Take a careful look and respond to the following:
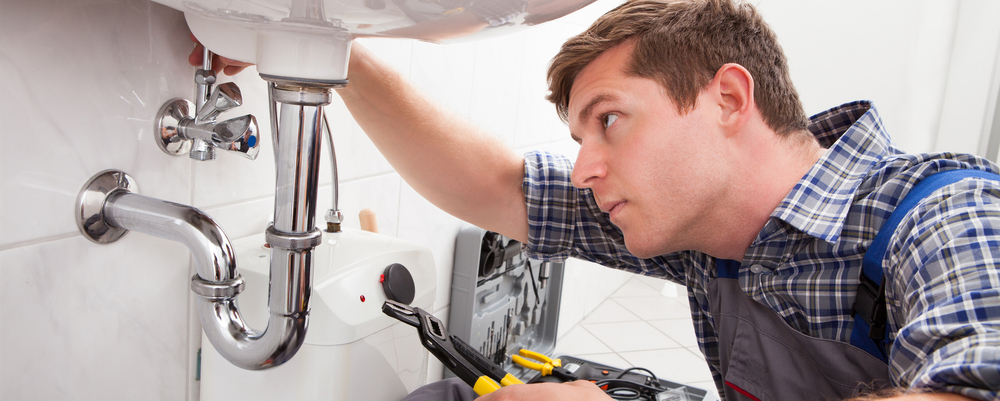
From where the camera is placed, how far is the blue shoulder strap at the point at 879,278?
699 millimetres

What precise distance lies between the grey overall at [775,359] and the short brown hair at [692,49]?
26cm

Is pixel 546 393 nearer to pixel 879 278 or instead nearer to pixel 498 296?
pixel 879 278

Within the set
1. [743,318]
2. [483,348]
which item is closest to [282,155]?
[743,318]

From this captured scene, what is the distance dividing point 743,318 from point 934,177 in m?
0.30

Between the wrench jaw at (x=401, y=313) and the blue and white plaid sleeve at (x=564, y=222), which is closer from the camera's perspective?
the wrench jaw at (x=401, y=313)

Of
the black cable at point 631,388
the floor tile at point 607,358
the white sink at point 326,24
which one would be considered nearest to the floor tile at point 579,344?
the floor tile at point 607,358

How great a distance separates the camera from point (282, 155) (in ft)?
1.94

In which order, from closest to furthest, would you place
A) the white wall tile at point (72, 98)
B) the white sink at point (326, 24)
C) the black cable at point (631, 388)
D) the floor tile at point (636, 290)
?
the white sink at point (326, 24), the white wall tile at point (72, 98), the black cable at point (631, 388), the floor tile at point (636, 290)

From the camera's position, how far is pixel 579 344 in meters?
2.06

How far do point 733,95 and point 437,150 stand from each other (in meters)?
0.42

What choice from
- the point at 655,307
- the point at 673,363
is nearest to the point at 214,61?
the point at 673,363

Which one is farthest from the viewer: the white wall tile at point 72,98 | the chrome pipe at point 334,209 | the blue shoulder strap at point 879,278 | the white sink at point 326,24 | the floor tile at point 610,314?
the floor tile at point 610,314

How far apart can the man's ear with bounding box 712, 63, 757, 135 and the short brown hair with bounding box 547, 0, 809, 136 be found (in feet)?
0.06

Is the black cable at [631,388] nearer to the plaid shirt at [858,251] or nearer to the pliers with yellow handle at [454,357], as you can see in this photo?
the plaid shirt at [858,251]
